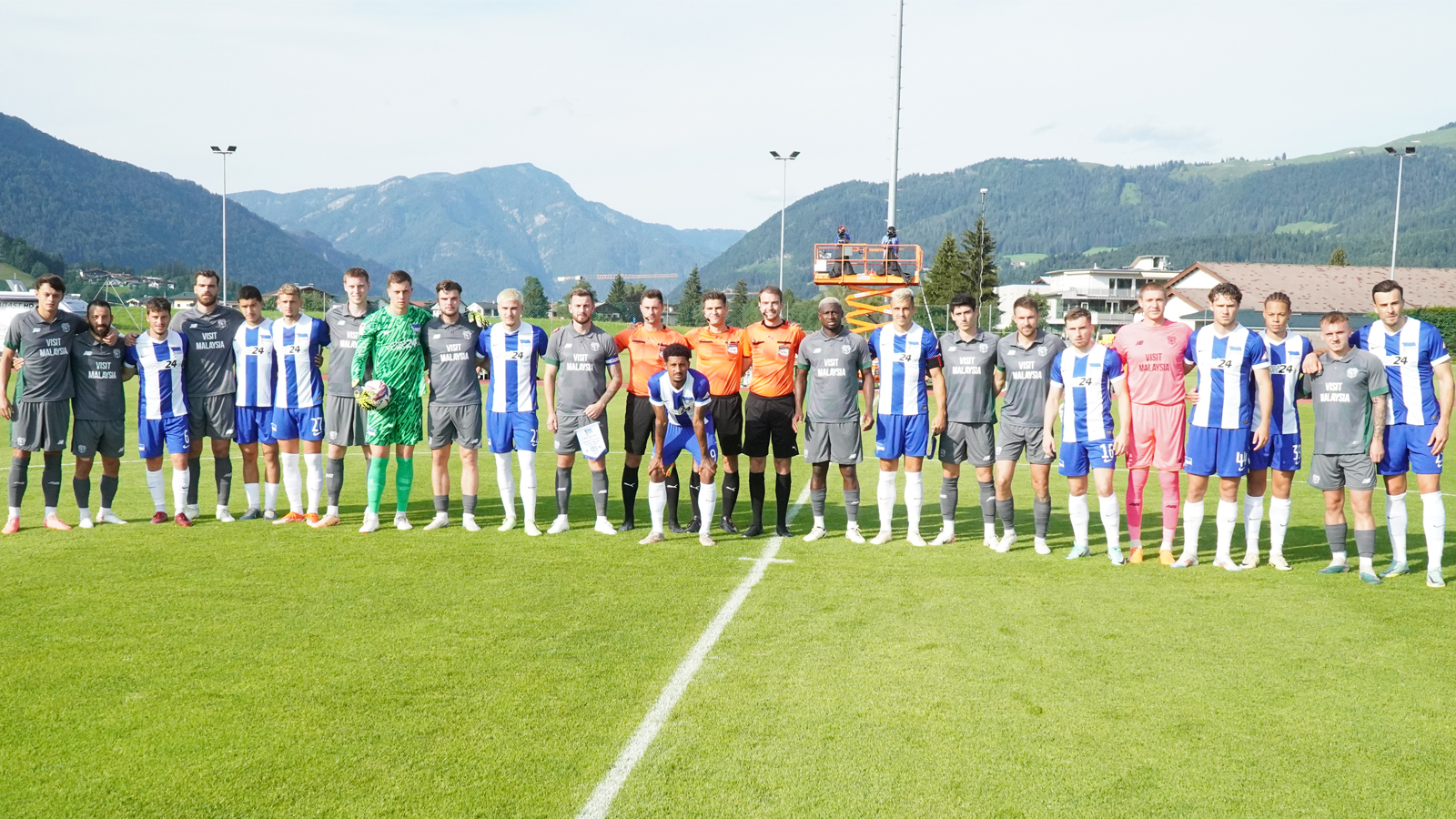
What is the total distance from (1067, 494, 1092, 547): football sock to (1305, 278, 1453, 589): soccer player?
2.01 m

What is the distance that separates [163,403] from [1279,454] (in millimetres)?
8904

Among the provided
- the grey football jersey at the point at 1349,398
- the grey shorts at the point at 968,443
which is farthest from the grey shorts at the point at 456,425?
the grey football jersey at the point at 1349,398

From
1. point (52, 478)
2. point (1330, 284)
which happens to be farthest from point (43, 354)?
point (1330, 284)

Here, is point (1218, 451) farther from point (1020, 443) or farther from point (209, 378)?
point (209, 378)

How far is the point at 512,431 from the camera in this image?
8477 mm

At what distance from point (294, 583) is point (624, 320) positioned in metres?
61.7

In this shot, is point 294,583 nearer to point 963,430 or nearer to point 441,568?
point 441,568

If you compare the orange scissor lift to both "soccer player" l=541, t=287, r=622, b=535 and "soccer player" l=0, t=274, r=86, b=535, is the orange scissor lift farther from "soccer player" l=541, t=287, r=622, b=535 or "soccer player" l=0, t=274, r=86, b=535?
"soccer player" l=0, t=274, r=86, b=535

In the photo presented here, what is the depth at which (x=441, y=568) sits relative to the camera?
273 inches

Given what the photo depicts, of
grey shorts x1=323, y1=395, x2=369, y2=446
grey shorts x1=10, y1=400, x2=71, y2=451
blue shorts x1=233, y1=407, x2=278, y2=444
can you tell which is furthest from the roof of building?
grey shorts x1=10, y1=400, x2=71, y2=451

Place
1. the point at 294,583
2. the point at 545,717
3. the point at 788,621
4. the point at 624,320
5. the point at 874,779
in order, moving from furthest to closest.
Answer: the point at 624,320 → the point at 294,583 → the point at 788,621 → the point at 545,717 → the point at 874,779

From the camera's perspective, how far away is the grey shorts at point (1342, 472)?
6.99 m

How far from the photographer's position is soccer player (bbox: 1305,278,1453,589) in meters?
6.86

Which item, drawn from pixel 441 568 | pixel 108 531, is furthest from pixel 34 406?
pixel 441 568
